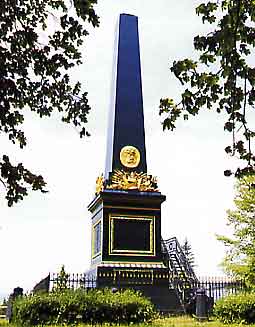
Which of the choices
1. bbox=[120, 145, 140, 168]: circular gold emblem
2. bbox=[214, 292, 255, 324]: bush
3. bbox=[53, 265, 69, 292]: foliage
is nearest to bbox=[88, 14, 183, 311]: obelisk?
bbox=[120, 145, 140, 168]: circular gold emblem

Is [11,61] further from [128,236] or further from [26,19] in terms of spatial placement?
[128,236]

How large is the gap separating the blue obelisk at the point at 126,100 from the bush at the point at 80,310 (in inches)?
362

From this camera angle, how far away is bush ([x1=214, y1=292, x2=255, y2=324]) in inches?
575

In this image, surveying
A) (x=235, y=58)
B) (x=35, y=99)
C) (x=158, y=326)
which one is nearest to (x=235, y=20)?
(x=235, y=58)

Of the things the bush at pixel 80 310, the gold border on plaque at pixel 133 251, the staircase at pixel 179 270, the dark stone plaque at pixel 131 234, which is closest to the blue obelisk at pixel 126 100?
the gold border on plaque at pixel 133 251

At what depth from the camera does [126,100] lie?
78.7ft

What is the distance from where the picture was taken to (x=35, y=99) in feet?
20.6

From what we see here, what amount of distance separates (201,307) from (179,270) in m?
4.89

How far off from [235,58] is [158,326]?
8496 mm

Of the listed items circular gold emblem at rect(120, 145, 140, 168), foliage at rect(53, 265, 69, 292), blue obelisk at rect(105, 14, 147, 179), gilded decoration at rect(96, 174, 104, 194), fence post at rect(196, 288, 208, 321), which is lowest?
fence post at rect(196, 288, 208, 321)

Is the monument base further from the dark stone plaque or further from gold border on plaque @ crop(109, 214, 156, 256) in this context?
the dark stone plaque

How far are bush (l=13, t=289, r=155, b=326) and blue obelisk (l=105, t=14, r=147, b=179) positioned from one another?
362 inches

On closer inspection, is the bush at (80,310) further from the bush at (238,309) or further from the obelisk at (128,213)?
the obelisk at (128,213)

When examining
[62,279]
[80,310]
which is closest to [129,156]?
[62,279]
